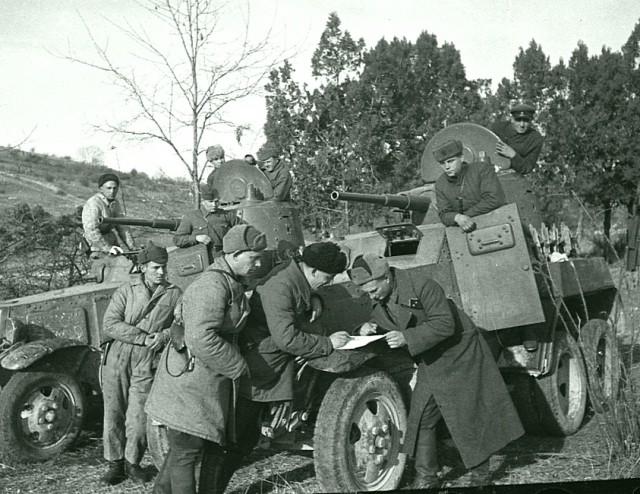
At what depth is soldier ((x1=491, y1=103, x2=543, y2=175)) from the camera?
23.8ft

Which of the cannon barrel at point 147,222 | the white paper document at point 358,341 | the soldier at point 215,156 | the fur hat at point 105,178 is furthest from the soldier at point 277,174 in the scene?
the white paper document at point 358,341

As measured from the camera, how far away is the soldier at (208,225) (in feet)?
23.0

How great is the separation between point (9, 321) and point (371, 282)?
3.39 metres

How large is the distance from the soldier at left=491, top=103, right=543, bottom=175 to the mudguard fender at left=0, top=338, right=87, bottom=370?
13.2 feet

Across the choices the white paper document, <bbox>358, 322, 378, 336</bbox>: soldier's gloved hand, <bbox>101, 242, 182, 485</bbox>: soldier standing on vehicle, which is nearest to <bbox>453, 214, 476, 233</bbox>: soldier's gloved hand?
<bbox>358, 322, 378, 336</bbox>: soldier's gloved hand

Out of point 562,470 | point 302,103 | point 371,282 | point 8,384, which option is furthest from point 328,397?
point 302,103

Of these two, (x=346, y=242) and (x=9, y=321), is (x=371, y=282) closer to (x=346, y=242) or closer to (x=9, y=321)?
(x=346, y=242)

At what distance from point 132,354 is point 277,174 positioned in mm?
2551

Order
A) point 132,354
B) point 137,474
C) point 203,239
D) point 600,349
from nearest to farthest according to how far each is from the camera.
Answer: point 137,474 < point 132,354 < point 203,239 < point 600,349

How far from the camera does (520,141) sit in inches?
292

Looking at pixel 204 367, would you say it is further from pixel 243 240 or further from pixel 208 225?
pixel 208 225

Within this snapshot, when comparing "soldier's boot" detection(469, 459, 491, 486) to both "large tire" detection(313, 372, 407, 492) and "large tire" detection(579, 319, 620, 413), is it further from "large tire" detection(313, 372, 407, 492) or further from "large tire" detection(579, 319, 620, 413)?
"large tire" detection(579, 319, 620, 413)

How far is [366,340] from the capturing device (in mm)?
4562

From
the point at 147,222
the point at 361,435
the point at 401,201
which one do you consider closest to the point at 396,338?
the point at 361,435
